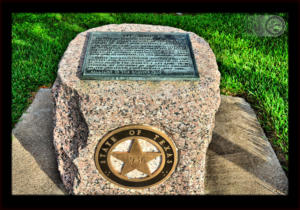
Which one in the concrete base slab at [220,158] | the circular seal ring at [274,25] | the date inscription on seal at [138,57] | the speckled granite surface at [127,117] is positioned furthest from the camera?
the circular seal ring at [274,25]

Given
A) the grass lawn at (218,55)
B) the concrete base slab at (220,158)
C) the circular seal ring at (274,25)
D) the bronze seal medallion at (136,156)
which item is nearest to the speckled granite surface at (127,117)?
the bronze seal medallion at (136,156)

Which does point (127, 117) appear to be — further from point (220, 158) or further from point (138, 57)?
point (220, 158)

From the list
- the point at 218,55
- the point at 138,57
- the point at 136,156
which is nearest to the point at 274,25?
the point at 218,55

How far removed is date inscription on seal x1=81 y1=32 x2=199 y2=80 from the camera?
2.61 m

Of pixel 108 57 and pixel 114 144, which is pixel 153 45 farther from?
pixel 114 144

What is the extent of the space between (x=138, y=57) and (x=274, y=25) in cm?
407

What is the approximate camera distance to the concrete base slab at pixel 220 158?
9.62 ft

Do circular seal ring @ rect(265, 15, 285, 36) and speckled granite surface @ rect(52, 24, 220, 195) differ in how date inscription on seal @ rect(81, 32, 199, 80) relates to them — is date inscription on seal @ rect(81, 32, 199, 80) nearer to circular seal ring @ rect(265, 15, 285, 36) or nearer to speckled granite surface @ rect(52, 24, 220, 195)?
speckled granite surface @ rect(52, 24, 220, 195)

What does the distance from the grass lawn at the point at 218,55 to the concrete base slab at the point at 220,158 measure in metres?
0.16

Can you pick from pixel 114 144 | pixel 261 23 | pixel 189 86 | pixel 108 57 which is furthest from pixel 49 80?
pixel 261 23

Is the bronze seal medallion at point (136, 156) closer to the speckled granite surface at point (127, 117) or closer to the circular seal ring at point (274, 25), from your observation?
the speckled granite surface at point (127, 117)

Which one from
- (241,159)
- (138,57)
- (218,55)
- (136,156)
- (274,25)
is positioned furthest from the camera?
(274,25)

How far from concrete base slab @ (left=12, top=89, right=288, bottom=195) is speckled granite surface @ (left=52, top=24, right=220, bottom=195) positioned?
0.90 feet

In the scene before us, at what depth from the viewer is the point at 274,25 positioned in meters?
5.83
